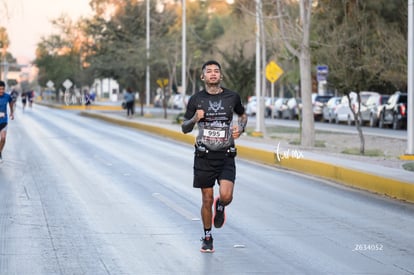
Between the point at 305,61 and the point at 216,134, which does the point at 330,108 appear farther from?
the point at 216,134

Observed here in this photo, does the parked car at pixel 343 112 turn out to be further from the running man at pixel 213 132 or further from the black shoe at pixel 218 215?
the running man at pixel 213 132

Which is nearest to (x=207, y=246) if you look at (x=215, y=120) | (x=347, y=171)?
(x=215, y=120)

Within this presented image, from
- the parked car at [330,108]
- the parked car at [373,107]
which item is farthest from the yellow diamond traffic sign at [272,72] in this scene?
the parked car at [330,108]

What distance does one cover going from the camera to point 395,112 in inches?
1785

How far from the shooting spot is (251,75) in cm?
4141

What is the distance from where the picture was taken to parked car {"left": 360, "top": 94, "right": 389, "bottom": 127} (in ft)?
158

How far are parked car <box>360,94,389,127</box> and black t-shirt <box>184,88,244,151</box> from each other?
3810cm

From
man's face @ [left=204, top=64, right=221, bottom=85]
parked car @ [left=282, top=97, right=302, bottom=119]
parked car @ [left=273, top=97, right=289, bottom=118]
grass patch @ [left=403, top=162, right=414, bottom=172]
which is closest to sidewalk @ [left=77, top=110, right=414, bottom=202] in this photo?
grass patch @ [left=403, top=162, right=414, bottom=172]

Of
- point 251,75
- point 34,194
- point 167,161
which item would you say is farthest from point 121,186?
point 251,75

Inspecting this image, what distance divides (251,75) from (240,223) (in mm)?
28932

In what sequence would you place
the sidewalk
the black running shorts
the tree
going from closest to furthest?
the black running shorts, the sidewalk, the tree

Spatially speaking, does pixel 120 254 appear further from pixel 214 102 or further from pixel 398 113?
pixel 398 113

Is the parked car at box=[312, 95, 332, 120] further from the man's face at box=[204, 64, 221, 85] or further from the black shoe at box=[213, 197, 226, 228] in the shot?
the man's face at box=[204, 64, 221, 85]

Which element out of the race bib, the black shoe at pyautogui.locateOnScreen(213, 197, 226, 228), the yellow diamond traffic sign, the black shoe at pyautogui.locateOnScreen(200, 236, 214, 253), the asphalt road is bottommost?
the asphalt road
